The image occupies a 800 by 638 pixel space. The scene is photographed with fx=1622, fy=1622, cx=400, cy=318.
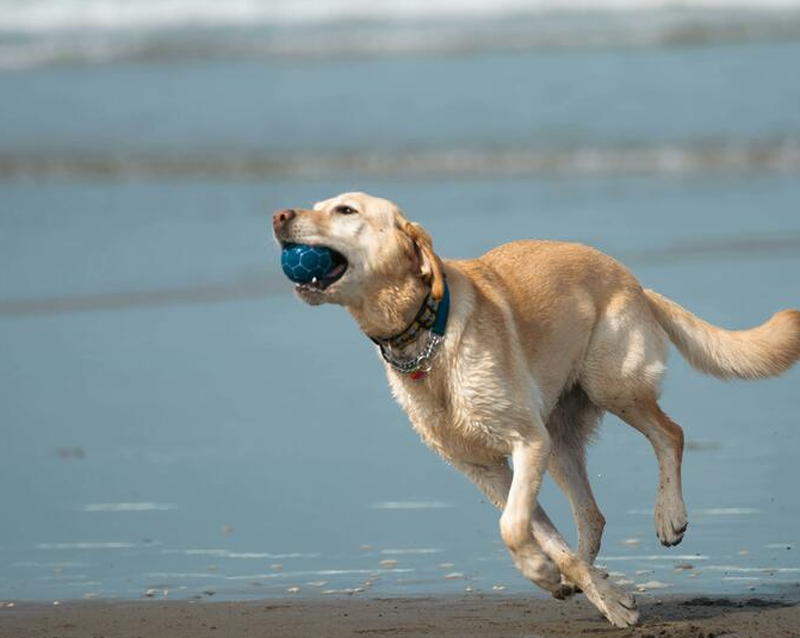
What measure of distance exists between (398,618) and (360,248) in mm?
1175

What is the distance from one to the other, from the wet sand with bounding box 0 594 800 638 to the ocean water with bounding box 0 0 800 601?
0.53ft

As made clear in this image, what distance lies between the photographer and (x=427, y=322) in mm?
5004

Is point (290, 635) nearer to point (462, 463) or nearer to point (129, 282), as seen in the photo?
point (462, 463)

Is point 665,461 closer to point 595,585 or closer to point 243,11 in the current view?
point 595,585

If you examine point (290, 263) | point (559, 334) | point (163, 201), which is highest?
point (290, 263)

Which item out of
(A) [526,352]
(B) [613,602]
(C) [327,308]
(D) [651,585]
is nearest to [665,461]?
(D) [651,585]

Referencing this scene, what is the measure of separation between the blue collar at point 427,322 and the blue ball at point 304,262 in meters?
0.32

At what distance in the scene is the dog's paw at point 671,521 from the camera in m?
5.47

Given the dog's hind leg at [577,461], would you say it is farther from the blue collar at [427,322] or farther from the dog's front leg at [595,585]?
the blue collar at [427,322]

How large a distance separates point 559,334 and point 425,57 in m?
18.2

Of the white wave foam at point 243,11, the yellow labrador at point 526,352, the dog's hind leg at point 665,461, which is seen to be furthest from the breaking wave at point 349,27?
the dog's hind leg at point 665,461

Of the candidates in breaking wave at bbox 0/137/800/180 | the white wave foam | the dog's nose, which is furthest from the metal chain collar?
the white wave foam

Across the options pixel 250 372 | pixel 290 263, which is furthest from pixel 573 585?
pixel 250 372

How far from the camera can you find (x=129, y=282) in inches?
428
